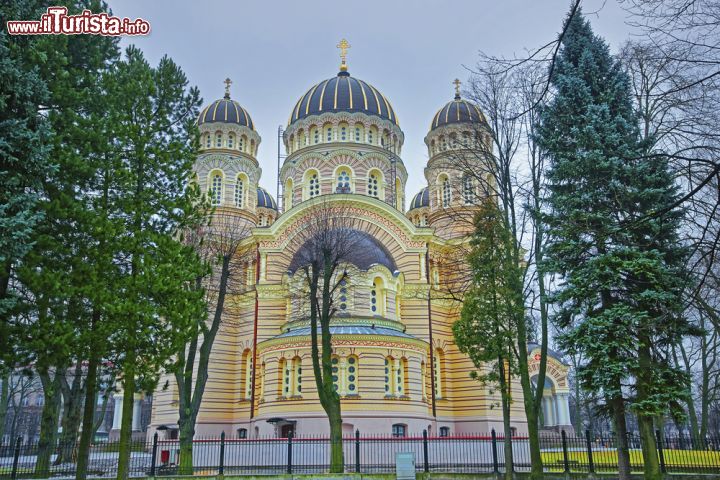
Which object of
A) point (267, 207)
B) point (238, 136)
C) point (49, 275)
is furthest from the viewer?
point (267, 207)

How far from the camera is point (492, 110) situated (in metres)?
17.9

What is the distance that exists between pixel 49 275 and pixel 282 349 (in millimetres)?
15737

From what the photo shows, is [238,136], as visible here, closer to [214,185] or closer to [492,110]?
[214,185]

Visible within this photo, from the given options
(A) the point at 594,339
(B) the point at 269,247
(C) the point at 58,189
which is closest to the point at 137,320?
(C) the point at 58,189

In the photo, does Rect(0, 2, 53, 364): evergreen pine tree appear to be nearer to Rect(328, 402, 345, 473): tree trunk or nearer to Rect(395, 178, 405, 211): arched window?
Rect(328, 402, 345, 473): tree trunk

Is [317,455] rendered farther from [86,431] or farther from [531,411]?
[86,431]

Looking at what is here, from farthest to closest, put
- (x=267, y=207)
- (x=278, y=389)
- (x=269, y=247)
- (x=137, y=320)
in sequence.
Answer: (x=267, y=207) < (x=269, y=247) < (x=278, y=389) < (x=137, y=320)

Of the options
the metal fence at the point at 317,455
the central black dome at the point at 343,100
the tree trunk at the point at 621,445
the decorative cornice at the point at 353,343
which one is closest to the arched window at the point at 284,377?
the decorative cornice at the point at 353,343

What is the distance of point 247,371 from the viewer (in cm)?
3178

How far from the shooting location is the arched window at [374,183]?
3669cm

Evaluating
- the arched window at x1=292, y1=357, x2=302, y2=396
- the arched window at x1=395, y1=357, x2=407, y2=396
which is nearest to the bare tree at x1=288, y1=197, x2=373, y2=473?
the arched window at x1=292, y1=357, x2=302, y2=396

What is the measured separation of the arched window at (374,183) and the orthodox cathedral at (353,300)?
88 mm

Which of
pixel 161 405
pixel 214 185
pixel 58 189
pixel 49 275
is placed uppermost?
pixel 214 185

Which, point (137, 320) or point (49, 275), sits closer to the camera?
point (49, 275)
